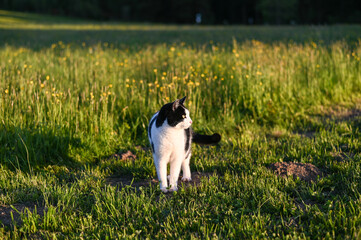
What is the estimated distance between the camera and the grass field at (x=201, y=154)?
9.63 ft

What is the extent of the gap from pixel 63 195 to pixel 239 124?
3.42m

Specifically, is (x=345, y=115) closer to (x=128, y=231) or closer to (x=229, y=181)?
(x=229, y=181)

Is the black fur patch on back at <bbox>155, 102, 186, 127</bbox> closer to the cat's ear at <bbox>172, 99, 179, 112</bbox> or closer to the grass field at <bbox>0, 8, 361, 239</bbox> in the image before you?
the cat's ear at <bbox>172, 99, 179, 112</bbox>

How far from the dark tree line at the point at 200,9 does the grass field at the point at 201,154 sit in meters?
46.7

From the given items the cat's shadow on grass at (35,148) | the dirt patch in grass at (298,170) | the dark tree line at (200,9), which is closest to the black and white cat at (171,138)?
the dirt patch in grass at (298,170)

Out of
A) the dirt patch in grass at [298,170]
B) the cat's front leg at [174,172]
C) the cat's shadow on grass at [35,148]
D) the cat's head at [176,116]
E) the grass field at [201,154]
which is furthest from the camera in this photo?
the cat's shadow on grass at [35,148]

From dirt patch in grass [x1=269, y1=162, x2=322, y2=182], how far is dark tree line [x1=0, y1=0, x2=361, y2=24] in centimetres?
5027

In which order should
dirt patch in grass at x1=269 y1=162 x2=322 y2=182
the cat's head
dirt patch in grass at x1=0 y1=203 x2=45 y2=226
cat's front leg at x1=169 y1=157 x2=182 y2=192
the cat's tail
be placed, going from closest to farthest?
dirt patch in grass at x1=0 y1=203 x2=45 y2=226, the cat's head, cat's front leg at x1=169 y1=157 x2=182 y2=192, dirt patch in grass at x1=269 y1=162 x2=322 y2=182, the cat's tail

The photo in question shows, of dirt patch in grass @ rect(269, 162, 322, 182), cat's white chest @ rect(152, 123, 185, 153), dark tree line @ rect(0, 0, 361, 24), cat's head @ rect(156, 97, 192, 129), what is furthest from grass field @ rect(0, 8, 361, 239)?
dark tree line @ rect(0, 0, 361, 24)

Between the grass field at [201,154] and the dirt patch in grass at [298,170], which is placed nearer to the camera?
the grass field at [201,154]

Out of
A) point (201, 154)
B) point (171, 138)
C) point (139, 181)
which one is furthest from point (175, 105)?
point (201, 154)

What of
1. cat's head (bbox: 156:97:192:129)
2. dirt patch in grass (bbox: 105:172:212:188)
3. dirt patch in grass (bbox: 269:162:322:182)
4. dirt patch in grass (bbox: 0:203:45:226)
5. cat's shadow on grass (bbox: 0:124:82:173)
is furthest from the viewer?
cat's shadow on grass (bbox: 0:124:82:173)

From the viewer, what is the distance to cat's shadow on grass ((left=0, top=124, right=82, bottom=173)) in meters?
4.46

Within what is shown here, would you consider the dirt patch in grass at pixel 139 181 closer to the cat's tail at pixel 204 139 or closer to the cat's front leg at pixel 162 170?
the cat's front leg at pixel 162 170
